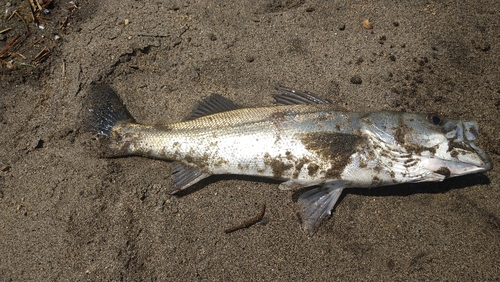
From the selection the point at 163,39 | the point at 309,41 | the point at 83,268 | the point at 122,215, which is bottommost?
the point at 83,268

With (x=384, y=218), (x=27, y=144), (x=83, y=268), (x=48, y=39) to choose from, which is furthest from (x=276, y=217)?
(x=48, y=39)

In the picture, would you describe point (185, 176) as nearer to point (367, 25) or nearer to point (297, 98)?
point (297, 98)

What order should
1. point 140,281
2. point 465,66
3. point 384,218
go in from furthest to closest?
point 465,66, point 384,218, point 140,281

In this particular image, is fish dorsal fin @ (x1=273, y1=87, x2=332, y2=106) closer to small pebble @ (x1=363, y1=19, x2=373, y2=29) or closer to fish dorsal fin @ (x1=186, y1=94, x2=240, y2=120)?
fish dorsal fin @ (x1=186, y1=94, x2=240, y2=120)

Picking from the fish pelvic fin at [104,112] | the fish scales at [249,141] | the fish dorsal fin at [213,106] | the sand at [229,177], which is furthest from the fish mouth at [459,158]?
the fish pelvic fin at [104,112]

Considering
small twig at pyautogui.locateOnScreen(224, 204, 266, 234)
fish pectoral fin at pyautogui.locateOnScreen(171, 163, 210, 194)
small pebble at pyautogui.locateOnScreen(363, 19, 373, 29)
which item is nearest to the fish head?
small twig at pyautogui.locateOnScreen(224, 204, 266, 234)

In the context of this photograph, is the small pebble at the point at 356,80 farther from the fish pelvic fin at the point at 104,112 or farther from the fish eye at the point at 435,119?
the fish pelvic fin at the point at 104,112

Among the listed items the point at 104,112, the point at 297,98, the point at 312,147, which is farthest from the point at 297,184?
the point at 104,112

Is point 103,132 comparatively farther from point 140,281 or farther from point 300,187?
point 300,187
